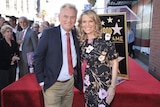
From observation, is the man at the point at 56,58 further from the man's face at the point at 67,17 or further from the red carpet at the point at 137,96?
the red carpet at the point at 137,96

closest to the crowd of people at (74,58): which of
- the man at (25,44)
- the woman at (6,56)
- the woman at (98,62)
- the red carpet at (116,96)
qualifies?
the woman at (98,62)

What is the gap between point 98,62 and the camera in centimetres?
253

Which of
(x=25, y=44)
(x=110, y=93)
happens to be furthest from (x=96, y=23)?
(x=25, y=44)

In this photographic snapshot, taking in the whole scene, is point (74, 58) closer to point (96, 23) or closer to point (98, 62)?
point (98, 62)

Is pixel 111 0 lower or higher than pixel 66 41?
higher

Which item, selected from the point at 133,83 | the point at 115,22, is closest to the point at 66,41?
the point at 115,22

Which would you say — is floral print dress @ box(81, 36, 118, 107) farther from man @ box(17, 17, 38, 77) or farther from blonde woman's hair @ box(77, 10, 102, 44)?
man @ box(17, 17, 38, 77)

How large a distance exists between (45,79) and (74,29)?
0.71 m

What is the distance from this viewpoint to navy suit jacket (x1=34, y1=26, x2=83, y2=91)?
8.46 feet

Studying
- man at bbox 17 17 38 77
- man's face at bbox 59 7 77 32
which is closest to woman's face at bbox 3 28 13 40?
man at bbox 17 17 38 77

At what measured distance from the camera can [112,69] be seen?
8.51 ft

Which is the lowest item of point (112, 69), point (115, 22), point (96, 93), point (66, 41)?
point (96, 93)

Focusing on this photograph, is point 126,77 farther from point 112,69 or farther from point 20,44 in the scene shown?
point 20,44

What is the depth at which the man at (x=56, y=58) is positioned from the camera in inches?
102
